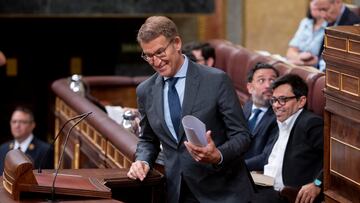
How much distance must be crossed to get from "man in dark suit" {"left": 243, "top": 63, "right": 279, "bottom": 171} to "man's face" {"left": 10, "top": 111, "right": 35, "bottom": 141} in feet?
8.59

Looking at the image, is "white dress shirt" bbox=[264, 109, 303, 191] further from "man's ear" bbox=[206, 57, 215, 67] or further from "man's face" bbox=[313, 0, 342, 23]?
"man's ear" bbox=[206, 57, 215, 67]

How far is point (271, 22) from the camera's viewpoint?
11188 millimetres

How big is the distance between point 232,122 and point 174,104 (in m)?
0.28

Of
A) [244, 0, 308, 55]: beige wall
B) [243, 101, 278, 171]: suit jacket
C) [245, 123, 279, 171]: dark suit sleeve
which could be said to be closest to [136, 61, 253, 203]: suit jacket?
[245, 123, 279, 171]: dark suit sleeve

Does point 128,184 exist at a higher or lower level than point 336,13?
lower

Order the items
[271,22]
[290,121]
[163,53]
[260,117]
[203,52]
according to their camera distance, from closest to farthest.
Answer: [163,53] < [290,121] < [260,117] < [203,52] < [271,22]

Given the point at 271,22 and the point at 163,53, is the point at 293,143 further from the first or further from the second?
the point at 271,22

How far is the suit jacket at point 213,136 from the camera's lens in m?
4.24

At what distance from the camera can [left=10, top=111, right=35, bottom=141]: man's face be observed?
8.32 m

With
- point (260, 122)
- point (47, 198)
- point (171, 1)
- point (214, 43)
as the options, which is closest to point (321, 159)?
point (260, 122)

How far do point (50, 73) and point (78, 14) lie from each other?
156 cm

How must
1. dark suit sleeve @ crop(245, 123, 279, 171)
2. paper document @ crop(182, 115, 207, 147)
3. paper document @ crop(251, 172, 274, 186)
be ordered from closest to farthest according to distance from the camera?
paper document @ crop(182, 115, 207, 147) < paper document @ crop(251, 172, 274, 186) < dark suit sleeve @ crop(245, 123, 279, 171)

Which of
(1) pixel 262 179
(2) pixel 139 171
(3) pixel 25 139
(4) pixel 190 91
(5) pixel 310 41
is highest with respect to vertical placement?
(4) pixel 190 91

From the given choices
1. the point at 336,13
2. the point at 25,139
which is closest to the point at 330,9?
the point at 336,13
